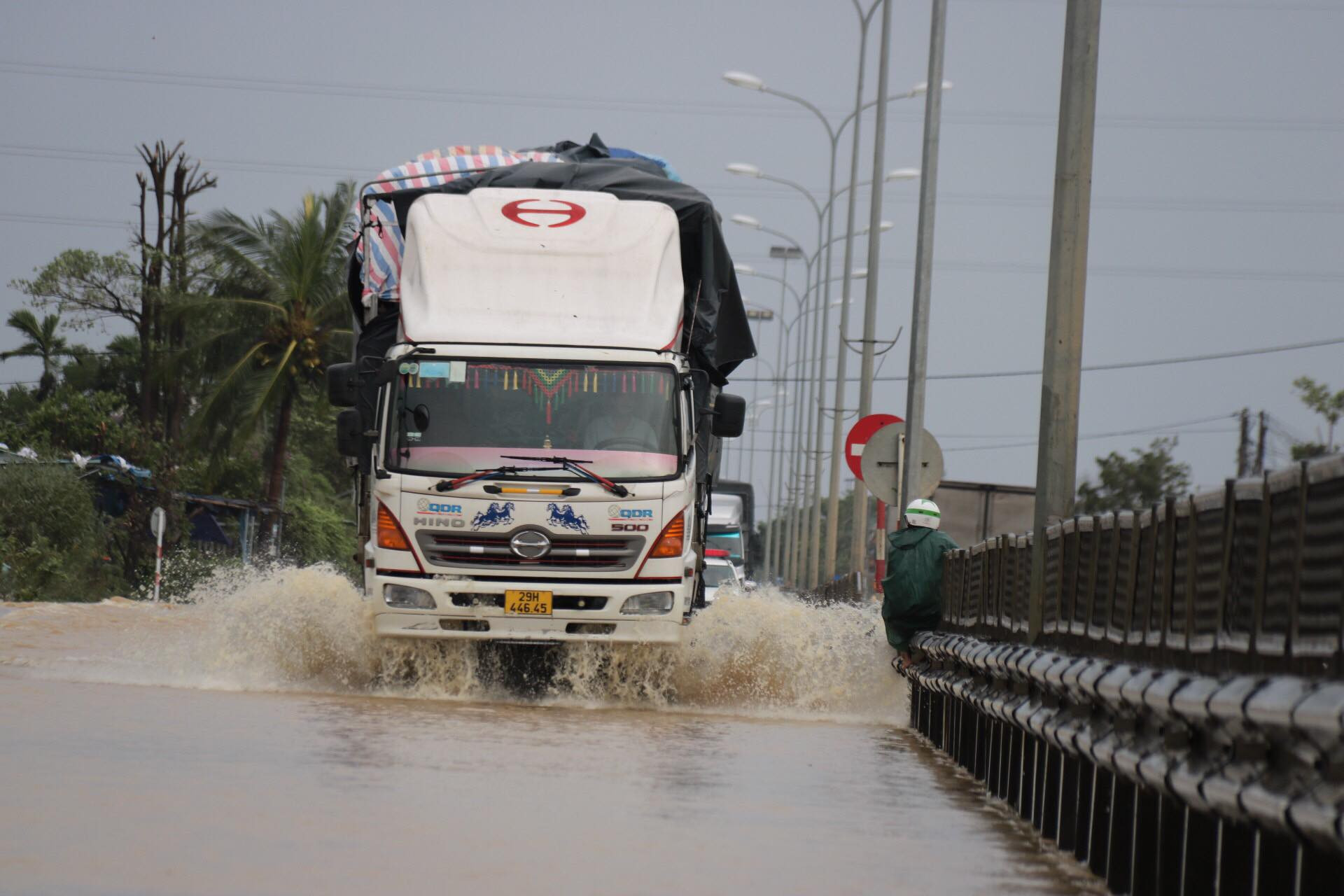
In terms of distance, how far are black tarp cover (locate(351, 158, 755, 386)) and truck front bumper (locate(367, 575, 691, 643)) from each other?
210 cm

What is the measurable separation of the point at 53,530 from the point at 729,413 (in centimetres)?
2389

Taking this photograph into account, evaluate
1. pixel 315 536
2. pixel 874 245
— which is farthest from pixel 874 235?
pixel 315 536

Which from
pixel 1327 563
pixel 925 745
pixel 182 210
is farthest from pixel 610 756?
pixel 182 210

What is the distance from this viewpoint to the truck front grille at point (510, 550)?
13195 mm

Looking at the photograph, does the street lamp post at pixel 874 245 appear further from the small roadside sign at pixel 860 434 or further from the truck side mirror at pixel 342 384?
the truck side mirror at pixel 342 384

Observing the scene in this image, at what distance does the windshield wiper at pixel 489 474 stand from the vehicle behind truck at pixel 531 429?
0.01 meters

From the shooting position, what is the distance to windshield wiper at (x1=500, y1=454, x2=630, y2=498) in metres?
13.2

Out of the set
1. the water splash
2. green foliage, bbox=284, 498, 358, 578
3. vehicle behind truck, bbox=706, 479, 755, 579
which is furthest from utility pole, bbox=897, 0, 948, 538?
green foliage, bbox=284, 498, 358, 578

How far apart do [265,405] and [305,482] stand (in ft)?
59.2

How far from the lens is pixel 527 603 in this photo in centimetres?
1327

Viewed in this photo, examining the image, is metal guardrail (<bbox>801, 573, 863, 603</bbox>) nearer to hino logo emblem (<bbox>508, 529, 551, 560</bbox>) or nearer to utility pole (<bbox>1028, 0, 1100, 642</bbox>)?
hino logo emblem (<bbox>508, 529, 551, 560</bbox>)

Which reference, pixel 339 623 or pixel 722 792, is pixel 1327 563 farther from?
pixel 339 623

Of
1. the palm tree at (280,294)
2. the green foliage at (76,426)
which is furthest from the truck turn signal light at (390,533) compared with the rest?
the green foliage at (76,426)

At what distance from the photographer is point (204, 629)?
16.5 metres
